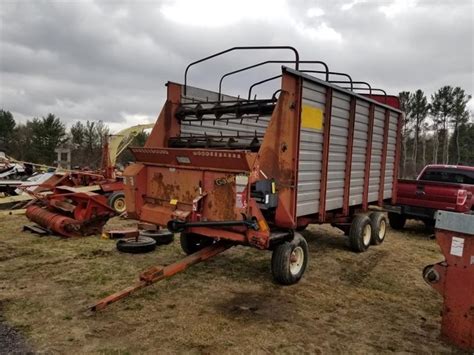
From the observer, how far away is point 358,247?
23.7 feet

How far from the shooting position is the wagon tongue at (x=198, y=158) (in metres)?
4.73

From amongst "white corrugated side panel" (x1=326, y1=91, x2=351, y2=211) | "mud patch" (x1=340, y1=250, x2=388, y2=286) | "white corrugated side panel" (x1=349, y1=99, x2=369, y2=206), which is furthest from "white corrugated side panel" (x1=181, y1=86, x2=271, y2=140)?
"mud patch" (x1=340, y1=250, x2=388, y2=286)

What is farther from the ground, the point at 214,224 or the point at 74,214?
the point at 214,224

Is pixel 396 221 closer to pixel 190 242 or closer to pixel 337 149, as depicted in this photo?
pixel 337 149

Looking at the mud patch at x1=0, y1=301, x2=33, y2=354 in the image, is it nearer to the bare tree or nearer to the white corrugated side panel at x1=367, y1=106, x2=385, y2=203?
the white corrugated side panel at x1=367, y1=106, x2=385, y2=203

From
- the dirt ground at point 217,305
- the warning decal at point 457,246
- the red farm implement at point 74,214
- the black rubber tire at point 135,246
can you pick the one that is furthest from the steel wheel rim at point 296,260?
the red farm implement at point 74,214

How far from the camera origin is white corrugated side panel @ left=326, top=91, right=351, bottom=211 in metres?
5.80

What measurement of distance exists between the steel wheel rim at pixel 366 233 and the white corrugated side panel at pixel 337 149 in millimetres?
1364

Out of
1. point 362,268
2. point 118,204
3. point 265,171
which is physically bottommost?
point 362,268

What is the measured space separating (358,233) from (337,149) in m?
1.98

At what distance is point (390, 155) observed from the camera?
8031mm

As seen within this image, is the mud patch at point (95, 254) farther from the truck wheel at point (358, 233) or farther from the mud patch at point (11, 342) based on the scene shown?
the truck wheel at point (358, 233)

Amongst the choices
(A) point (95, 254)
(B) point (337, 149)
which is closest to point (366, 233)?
(B) point (337, 149)

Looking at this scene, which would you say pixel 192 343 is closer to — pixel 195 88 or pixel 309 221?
pixel 309 221
